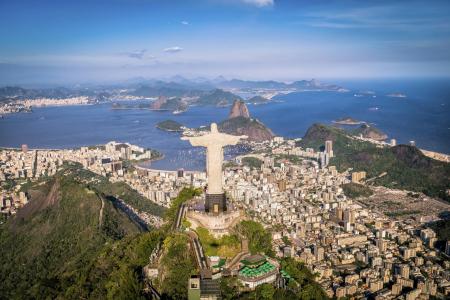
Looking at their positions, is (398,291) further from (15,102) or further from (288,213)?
(15,102)

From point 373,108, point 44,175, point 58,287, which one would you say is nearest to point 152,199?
point 44,175

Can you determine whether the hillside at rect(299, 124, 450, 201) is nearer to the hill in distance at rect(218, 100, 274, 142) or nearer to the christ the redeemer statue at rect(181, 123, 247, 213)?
the hill in distance at rect(218, 100, 274, 142)

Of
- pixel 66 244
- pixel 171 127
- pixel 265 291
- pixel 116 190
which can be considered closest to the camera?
pixel 265 291

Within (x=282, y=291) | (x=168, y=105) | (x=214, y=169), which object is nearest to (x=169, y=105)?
(x=168, y=105)

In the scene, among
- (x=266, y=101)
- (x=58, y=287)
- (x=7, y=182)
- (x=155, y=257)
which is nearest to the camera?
(x=155, y=257)

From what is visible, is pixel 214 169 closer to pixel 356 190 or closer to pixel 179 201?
pixel 179 201

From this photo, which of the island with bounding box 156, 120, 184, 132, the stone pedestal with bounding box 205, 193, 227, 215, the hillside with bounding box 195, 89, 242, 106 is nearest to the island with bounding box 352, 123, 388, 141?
the island with bounding box 156, 120, 184, 132
